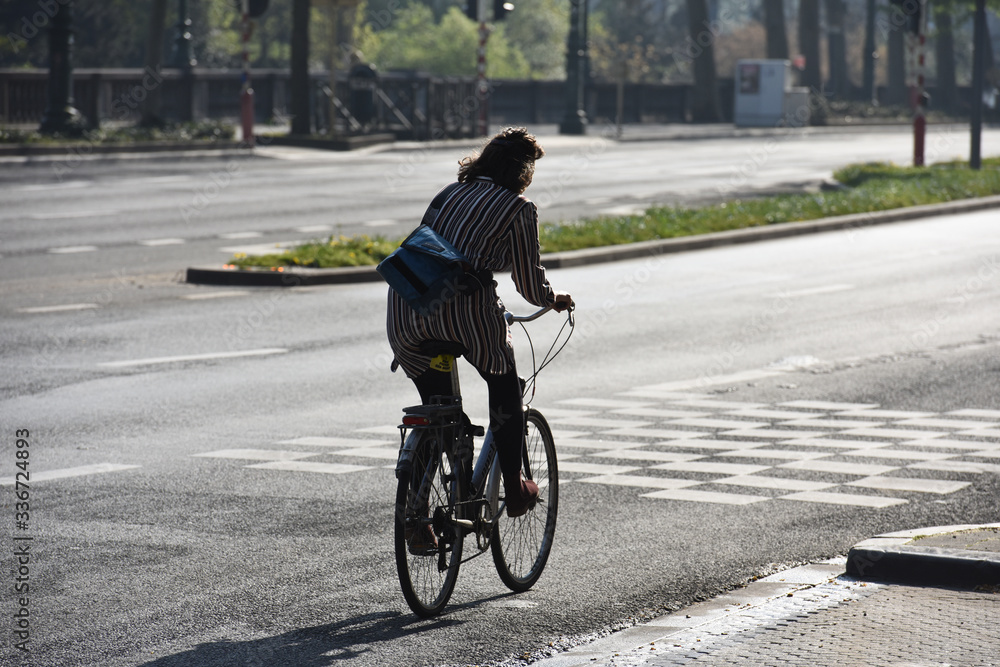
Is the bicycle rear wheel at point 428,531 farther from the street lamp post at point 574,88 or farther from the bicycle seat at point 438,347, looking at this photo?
the street lamp post at point 574,88

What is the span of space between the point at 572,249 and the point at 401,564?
1222 centimetres

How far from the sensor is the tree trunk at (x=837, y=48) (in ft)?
241

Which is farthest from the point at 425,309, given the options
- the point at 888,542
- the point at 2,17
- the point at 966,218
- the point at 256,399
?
the point at 2,17

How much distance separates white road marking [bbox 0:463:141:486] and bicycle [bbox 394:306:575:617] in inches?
102

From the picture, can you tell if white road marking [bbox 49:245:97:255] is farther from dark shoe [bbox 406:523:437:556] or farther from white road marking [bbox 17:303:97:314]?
dark shoe [bbox 406:523:437:556]

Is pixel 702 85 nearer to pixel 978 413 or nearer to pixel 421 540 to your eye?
pixel 978 413

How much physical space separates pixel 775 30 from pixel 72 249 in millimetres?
47305

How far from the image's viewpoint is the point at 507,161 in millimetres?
5375

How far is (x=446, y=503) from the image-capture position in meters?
5.36

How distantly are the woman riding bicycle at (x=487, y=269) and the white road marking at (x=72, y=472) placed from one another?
8.88 ft

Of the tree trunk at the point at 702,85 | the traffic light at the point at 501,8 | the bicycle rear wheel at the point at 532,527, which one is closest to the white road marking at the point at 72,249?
the bicycle rear wheel at the point at 532,527

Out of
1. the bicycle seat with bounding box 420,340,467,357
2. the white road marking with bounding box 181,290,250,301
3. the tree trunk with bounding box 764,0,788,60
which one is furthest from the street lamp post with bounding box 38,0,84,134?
the tree trunk with bounding box 764,0,788,60

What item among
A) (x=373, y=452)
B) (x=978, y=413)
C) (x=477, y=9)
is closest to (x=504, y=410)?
(x=373, y=452)

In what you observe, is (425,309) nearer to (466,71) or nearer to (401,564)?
(401,564)
